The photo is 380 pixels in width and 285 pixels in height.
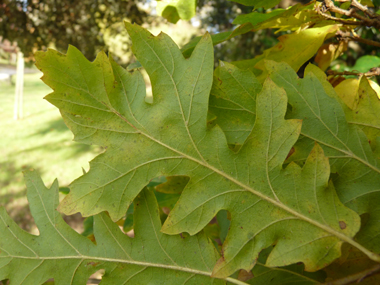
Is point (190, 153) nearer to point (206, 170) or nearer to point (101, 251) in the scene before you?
point (206, 170)

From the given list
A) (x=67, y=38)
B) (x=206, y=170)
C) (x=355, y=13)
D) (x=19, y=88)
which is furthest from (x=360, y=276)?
(x=19, y=88)

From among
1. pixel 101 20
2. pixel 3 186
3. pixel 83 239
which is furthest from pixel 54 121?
pixel 83 239

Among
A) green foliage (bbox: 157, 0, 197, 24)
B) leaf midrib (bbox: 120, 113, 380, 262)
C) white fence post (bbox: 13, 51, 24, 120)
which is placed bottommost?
white fence post (bbox: 13, 51, 24, 120)

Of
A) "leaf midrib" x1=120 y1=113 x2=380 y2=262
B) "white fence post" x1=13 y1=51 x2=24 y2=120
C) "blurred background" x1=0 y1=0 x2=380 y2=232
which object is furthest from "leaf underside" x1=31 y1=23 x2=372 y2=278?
"white fence post" x1=13 y1=51 x2=24 y2=120

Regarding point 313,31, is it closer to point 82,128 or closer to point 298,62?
point 298,62

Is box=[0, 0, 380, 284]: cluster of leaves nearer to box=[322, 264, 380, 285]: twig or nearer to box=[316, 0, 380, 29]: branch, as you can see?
box=[322, 264, 380, 285]: twig

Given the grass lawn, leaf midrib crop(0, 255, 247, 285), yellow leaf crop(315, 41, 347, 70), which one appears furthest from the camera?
the grass lawn

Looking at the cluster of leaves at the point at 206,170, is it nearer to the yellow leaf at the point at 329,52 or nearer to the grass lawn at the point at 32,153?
the yellow leaf at the point at 329,52
